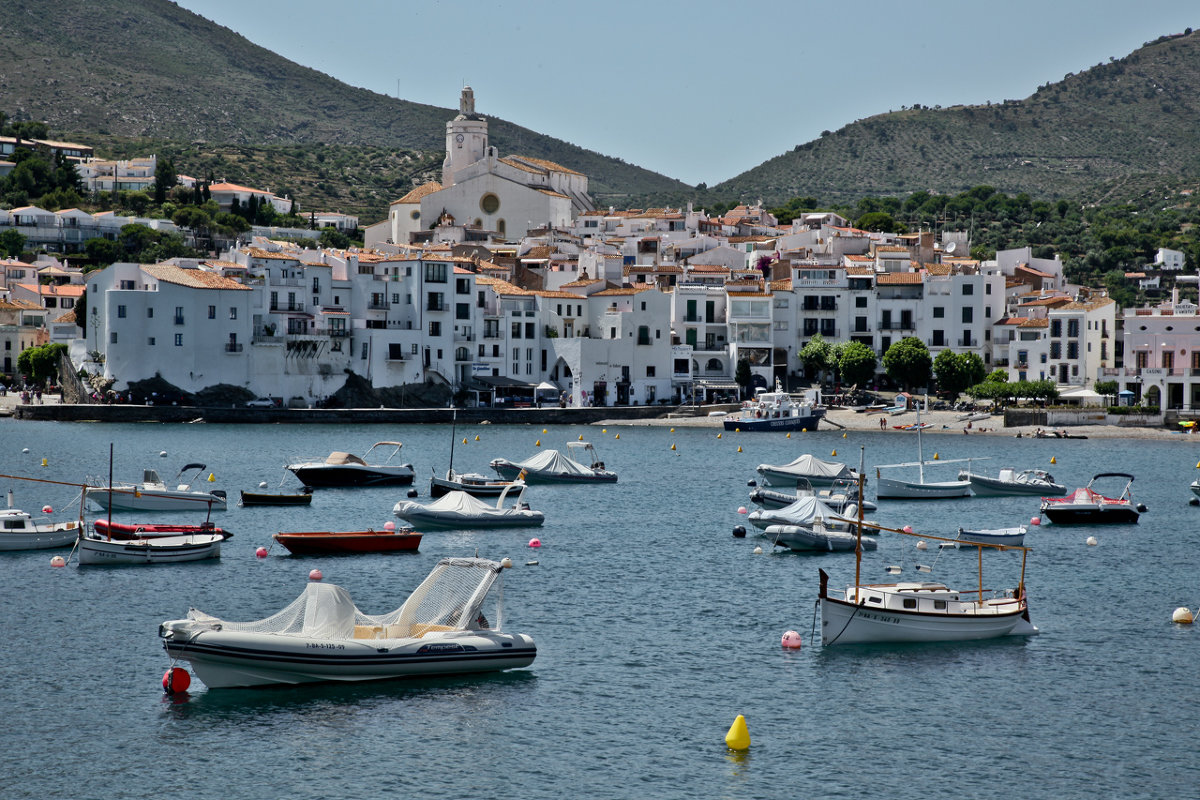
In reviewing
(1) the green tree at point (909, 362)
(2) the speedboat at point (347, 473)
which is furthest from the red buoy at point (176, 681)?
(1) the green tree at point (909, 362)

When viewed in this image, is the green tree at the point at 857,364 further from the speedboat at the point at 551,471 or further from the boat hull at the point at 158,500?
the boat hull at the point at 158,500

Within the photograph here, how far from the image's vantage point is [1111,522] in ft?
153

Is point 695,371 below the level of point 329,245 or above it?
below

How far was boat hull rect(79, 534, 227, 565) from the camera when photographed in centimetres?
3522

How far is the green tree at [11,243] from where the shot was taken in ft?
401

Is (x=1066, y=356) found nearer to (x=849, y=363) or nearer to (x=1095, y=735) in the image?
(x=849, y=363)

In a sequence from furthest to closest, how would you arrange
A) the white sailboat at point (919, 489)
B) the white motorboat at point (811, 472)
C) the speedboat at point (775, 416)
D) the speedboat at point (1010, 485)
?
the speedboat at point (775, 416)
the speedboat at point (1010, 485)
the white motorboat at point (811, 472)
the white sailboat at point (919, 489)

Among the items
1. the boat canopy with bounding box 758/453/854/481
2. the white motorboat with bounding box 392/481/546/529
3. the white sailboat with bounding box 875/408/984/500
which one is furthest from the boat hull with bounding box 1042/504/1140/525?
the white motorboat with bounding box 392/481/546/529

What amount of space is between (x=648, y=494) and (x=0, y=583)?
85.4 ft

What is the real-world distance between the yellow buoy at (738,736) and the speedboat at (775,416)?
6135cm

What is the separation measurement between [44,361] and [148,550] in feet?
213

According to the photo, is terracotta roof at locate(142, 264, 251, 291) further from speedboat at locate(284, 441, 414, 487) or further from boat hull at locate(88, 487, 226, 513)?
boat hull at locate(88, 487, 226, 513)

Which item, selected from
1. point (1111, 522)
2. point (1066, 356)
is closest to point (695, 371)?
point (1066, 356)

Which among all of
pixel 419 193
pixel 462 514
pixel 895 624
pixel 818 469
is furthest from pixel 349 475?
pixel 419 193
